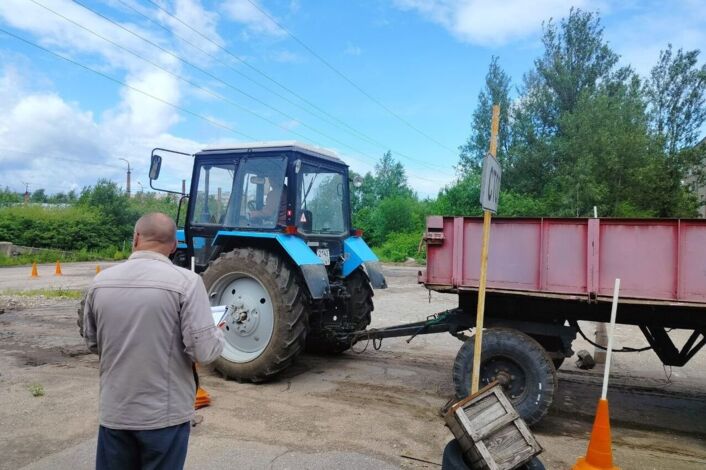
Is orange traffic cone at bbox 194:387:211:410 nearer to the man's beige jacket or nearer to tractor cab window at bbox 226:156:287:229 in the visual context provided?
tractor cab window at bbox 226:156:287:229

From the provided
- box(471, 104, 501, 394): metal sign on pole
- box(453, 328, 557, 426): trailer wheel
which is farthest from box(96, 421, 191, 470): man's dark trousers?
box(453, 328, 557, 426): trailer wheel

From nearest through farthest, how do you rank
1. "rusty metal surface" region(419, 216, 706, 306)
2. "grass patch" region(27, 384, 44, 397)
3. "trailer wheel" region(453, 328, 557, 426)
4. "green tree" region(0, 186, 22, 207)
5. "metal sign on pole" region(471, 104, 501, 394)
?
"metal sign on pole" region(471, 104, 501, 394) → "rusty metal surface" region(419, 216, 706, 306) → "trailer wheel" region(453, 328, 557, 426) → "grass patch" region(27, 384, 44, 397) → "green tree" region(0, 186, 22, 207)

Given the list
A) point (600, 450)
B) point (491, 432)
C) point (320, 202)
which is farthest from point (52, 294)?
point (600, 450)

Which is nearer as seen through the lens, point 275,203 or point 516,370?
point 516,370

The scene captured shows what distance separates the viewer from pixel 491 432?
3.52 metres

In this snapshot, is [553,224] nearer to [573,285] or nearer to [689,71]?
[573,285]

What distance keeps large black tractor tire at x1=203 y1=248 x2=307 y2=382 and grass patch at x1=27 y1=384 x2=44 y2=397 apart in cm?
176

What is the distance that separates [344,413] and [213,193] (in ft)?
11.1

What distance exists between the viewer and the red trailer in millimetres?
4281

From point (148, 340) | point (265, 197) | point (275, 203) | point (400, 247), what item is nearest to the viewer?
point (148, 340)

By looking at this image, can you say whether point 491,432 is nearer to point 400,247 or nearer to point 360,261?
point 360,261

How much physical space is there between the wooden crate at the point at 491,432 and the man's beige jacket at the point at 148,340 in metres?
1.94

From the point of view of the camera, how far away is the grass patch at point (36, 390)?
516 cm

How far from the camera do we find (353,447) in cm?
416
